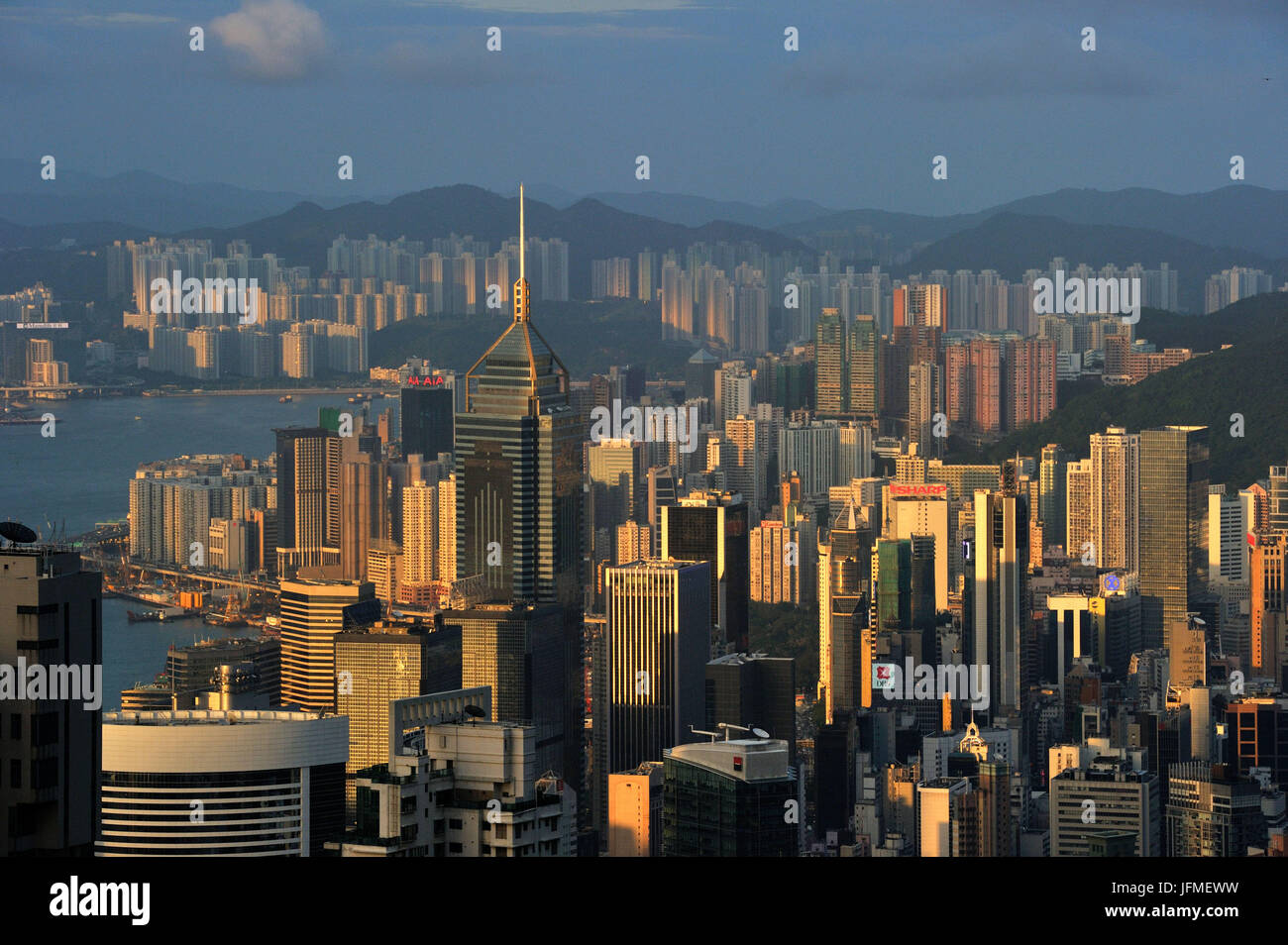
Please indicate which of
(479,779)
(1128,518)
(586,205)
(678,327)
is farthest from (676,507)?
(479,779)

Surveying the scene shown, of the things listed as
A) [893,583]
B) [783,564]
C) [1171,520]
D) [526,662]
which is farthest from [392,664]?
[1171,520]

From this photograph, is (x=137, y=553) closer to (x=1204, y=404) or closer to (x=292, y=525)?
(x=292, y=525)

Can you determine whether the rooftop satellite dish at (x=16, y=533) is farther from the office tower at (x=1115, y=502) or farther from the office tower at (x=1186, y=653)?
the office tower at (x=1115, y=502)

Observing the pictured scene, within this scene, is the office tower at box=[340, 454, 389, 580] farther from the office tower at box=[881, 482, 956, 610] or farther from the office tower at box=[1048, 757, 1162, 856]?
the office tower at box=[1048, 757, 1162, 856]

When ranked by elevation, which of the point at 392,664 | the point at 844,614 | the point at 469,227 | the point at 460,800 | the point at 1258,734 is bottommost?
the point at 1258,734

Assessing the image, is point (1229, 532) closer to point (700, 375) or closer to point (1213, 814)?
point (700, 375)

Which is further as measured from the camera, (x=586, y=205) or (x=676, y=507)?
(x=676, y=507)
